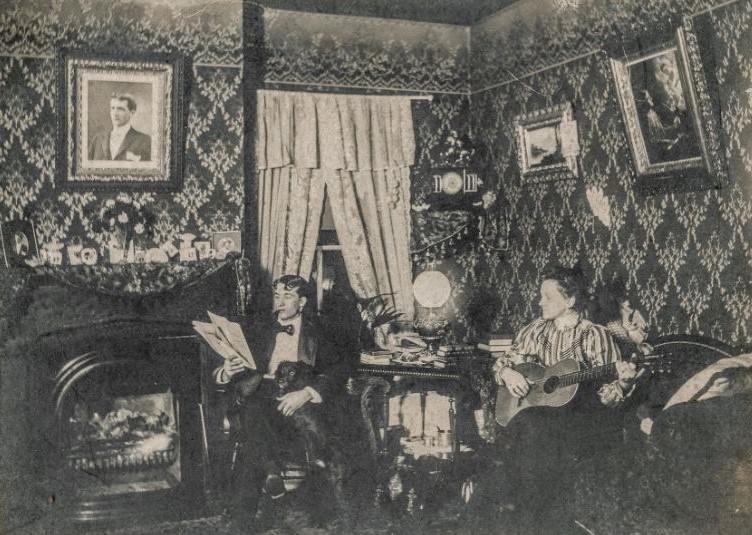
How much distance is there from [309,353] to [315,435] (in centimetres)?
57

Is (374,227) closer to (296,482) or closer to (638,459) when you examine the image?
(296,482)

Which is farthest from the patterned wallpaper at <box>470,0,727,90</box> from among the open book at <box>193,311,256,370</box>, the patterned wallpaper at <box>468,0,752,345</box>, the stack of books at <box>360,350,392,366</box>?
the open book at <box>193,311,256,370</box>

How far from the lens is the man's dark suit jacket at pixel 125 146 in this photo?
5547mm

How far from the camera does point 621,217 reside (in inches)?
203

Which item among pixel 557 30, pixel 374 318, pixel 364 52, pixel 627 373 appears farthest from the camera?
pixel 364 52

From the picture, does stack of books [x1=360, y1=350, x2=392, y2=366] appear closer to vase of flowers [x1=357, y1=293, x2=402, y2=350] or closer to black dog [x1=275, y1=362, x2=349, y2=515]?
vase of flowers [x1=357, y1=293, x2=402, y2=350]

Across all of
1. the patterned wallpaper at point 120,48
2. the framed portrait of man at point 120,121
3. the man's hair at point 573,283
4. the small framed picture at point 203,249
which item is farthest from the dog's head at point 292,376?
the man's hair at point 573,283

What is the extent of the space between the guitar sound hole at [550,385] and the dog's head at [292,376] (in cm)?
162

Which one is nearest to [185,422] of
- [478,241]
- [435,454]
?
[435,454]

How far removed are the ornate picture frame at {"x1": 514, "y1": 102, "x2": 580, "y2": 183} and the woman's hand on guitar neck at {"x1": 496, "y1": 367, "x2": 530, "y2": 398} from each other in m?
1.38

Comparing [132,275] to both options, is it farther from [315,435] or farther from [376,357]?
[376,357]

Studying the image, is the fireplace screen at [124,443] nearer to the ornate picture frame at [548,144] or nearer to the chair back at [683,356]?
the ornate picture frame at [548,144]

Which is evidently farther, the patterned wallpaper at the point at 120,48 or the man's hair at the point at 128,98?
the man's hair at the point at 128,98

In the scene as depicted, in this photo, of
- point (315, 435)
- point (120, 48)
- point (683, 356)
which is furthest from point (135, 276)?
point (683, 356)
